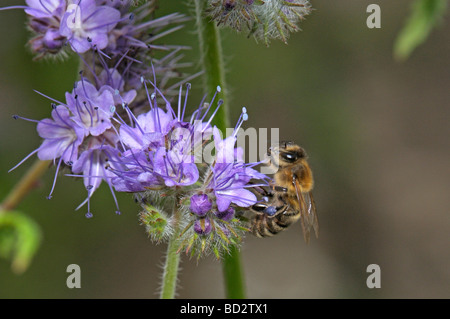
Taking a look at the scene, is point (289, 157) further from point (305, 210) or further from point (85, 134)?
point (85, 134)

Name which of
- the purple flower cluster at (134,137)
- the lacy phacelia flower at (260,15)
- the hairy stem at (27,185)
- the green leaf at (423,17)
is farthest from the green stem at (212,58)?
the hairy stem at (27,185)

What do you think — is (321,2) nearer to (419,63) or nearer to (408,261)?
(419,63)

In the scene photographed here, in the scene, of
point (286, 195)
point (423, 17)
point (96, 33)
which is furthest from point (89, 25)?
point (423, 17)

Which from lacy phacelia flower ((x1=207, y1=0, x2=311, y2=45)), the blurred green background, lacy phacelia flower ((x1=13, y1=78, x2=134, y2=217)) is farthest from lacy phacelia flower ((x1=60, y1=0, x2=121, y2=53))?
the blurred green background

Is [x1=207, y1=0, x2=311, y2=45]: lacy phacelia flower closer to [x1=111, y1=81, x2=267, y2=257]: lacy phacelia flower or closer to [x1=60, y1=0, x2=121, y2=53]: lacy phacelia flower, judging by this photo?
[x1=111, y1=81, x2=267, y2=257]: lacy phacelia flower

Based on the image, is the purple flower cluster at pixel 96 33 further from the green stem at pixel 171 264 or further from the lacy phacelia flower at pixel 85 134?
the green stem at pixel 171 264
